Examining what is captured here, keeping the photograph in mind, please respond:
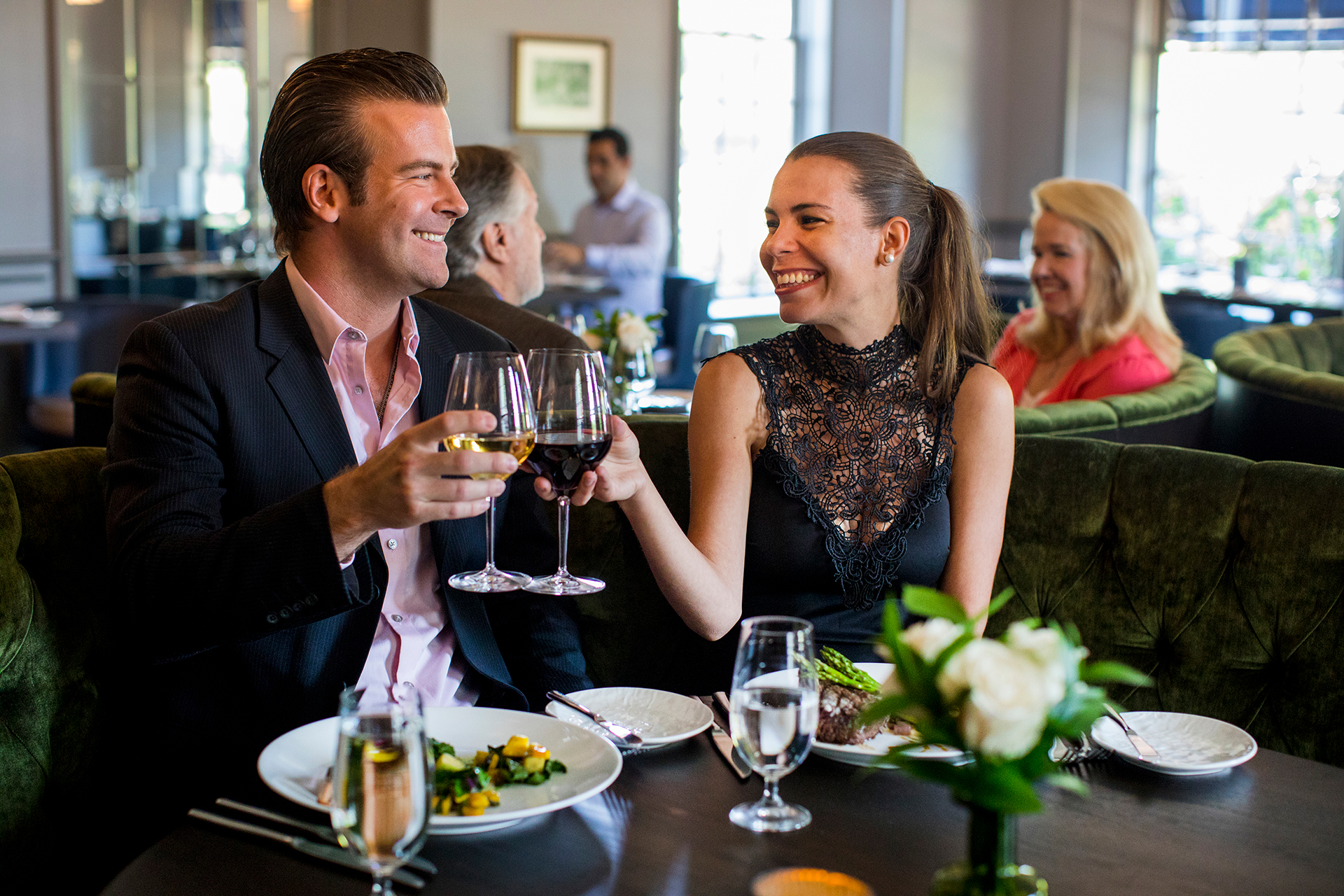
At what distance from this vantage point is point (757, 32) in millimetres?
8633

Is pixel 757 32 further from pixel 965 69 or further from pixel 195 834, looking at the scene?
pixel 195 834

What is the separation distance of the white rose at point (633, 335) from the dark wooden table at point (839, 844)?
2040 mm

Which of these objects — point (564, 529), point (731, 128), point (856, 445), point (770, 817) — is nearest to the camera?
point (770, 817)

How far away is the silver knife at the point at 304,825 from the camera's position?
103 centimetres

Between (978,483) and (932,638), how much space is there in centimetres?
113

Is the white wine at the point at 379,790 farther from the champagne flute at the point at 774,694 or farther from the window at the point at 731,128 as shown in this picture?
the window at the point at 731,128

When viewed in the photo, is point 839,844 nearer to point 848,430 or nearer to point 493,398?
point 493,398

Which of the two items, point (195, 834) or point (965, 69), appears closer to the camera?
point (195, 834)

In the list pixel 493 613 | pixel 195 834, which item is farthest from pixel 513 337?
pixel 195 834

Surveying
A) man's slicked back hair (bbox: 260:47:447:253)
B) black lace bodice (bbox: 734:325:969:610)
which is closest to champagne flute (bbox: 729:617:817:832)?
black lace bodice (bbox: 734:325:969:610)

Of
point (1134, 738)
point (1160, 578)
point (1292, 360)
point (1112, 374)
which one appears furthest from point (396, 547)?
Result: point (1292, 360)

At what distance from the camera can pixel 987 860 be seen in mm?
845

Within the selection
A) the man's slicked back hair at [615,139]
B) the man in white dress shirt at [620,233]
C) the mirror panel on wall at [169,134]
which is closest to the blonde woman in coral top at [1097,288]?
the man in white dress shirt at [620,233]

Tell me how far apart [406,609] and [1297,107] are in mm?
7902
